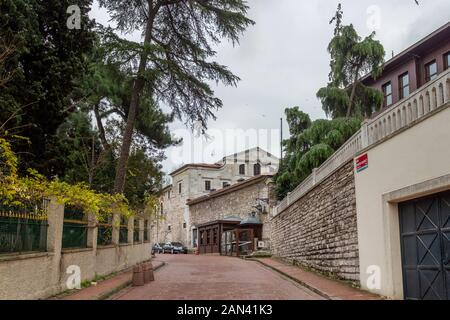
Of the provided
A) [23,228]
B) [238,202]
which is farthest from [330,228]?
[238,202]

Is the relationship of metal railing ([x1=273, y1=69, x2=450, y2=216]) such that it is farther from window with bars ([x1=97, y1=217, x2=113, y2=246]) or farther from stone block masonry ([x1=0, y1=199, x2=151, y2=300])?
window with bars ([x1=97, y1=217, x2=113, y2=246])

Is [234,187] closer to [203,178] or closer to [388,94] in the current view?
[203,178]

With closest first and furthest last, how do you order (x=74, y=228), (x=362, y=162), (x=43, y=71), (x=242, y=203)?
(x=362, y=162)
(x=74, y=228)
(x=43, y=71)
(x=242, y=203)

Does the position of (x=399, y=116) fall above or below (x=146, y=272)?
above

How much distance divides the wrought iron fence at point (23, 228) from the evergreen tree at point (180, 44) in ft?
29.1

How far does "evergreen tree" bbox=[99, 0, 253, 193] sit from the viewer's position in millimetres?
19969

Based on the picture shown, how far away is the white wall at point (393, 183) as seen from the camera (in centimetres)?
839

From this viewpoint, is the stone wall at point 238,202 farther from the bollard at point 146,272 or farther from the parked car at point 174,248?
the bollard at point 146,272

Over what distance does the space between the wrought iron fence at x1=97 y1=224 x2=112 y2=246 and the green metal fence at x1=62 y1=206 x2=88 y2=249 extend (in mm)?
1643

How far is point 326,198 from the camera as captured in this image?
50.4 ft

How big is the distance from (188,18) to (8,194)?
48.9 feet

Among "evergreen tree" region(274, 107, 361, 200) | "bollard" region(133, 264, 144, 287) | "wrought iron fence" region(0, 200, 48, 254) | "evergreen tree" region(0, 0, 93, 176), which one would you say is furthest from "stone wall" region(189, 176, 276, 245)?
"wrought iron fence" region(0, 200, 48, 254)

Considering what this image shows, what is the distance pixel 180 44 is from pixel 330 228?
1122 cm

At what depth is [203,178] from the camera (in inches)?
2238
